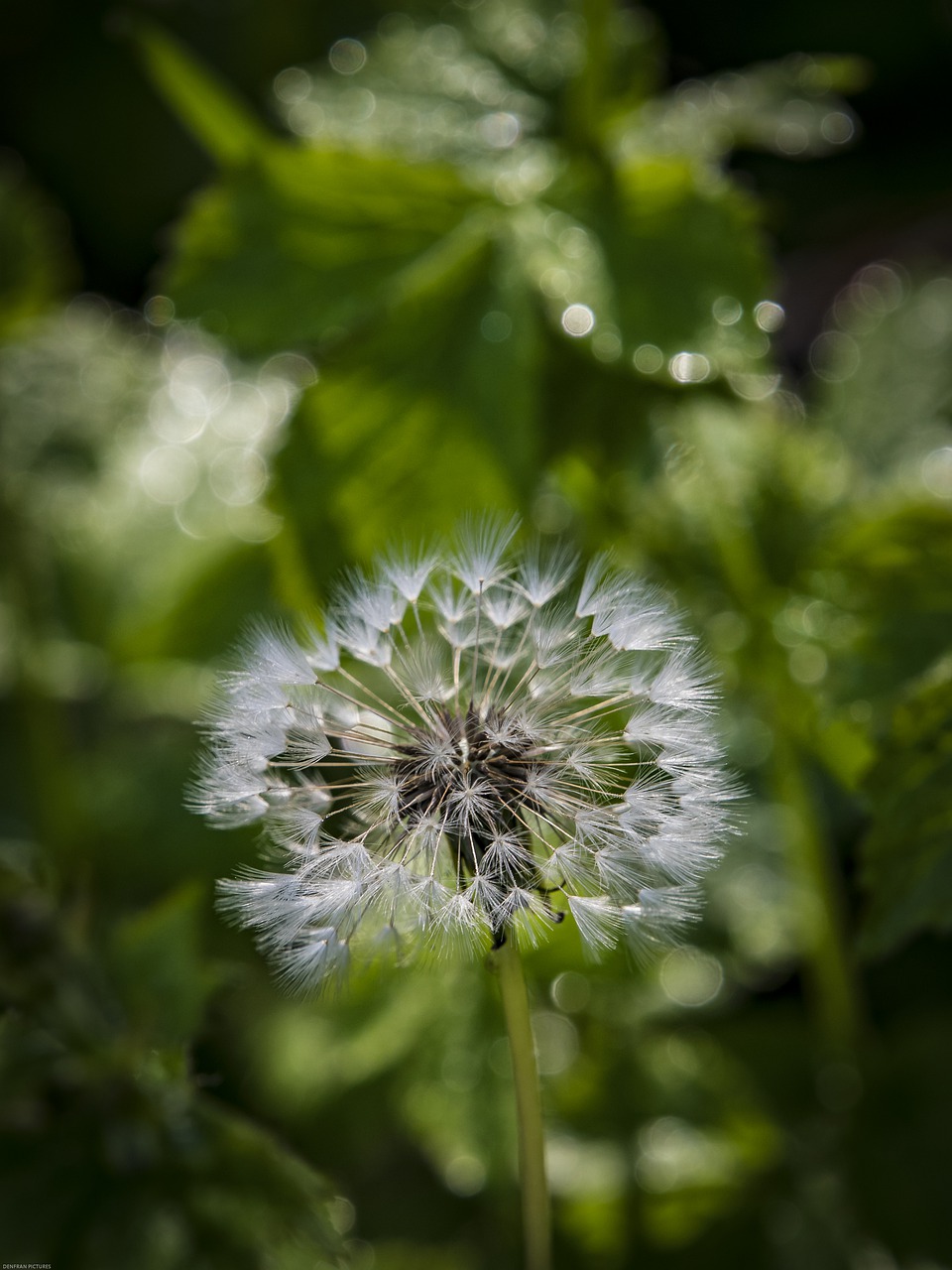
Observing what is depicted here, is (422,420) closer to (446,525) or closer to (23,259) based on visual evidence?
(446,525)

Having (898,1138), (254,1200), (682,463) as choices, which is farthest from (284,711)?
(898,1138)

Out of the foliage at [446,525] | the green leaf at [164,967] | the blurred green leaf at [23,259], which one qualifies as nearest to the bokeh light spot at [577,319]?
the foliage at [446,525]

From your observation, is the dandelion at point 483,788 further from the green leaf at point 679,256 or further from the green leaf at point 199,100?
the green leaf at point 199,100

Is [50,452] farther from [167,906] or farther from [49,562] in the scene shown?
[167,906]

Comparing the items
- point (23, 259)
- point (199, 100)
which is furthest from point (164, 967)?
point (23, 259)

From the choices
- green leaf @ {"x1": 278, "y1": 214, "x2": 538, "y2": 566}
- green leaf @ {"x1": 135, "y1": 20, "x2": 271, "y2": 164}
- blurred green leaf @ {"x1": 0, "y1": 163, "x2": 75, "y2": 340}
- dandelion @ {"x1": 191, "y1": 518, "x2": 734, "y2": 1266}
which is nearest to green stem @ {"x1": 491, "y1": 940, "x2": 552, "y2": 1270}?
dandelion @ {"x1": 191, "y1": 518, "x2": 734, "y2": 1266}

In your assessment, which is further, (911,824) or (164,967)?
(164,967)
